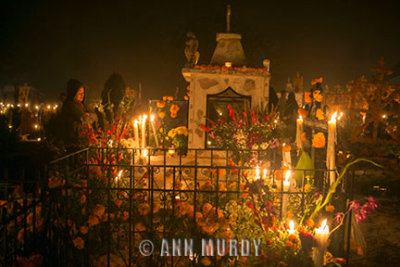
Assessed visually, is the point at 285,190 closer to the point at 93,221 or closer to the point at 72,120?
the point at 93,221

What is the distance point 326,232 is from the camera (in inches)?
120

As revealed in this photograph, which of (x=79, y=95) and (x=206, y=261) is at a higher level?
(x=79, y=95)

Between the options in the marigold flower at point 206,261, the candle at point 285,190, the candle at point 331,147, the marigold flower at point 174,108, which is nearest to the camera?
the marigold flower at point 206,261

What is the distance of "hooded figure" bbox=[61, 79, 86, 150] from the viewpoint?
18.2 feet

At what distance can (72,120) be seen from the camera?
18.3 feet

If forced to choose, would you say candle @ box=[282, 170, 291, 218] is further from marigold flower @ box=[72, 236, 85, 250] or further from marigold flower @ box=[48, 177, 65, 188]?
marigold flower @ box=[48, 177, 65, 188]

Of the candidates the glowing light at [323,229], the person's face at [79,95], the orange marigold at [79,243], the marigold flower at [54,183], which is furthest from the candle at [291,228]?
the person's face at [79,95]

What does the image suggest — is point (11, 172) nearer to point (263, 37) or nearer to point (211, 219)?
point (211, 219)

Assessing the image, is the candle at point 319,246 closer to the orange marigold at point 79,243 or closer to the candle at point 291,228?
the candle at point 291,228

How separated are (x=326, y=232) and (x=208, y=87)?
607cm

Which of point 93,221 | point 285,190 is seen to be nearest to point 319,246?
point 285,190

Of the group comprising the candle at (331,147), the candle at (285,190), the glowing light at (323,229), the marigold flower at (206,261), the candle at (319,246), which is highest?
the candle at (331,147)

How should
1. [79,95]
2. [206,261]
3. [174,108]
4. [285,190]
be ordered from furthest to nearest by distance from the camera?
1. [174,108]
2. [79,95]
3. [285,190]
4. [206,261]

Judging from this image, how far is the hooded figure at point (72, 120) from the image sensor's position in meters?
5.55
